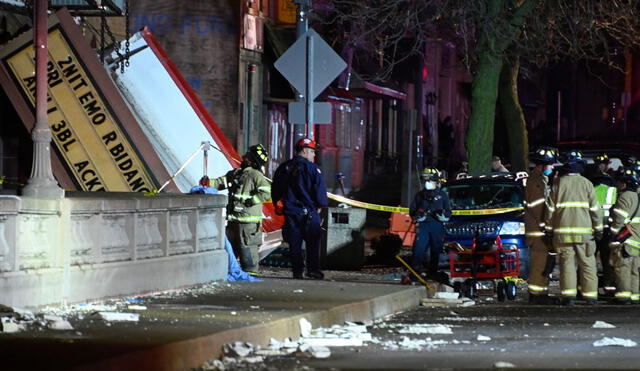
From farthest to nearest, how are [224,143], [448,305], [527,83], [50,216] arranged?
[527,83]
[224,143]
[448,305]
[50,216]

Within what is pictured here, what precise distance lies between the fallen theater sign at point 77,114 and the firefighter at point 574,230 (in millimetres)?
8732

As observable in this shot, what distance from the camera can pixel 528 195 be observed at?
60.1 ft

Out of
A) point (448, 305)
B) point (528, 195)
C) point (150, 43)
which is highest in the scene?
A: point (150, 43)

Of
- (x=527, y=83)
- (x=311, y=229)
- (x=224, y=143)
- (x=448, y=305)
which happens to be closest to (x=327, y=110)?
(x=311, y=229)

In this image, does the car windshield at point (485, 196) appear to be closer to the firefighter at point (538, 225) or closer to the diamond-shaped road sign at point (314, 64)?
the firefighter at point (538, 225)

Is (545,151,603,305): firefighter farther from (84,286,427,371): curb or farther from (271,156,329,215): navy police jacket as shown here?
(271,156,329,215): navy police jacket

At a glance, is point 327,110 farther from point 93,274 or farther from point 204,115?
point 204,115

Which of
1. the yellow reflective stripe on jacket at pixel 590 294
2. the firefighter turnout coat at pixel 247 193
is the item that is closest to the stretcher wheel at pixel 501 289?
the yellow reflective stripe on jacket at pixel 590 294

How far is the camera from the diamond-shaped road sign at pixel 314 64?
61.2ft

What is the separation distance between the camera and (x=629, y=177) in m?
18.5

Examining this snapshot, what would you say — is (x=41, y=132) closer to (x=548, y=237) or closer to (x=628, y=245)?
(x=548, y=237)

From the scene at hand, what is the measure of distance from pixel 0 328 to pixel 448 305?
7.55 meters

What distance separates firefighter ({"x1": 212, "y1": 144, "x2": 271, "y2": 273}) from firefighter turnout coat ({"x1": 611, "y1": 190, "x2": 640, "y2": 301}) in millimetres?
4434

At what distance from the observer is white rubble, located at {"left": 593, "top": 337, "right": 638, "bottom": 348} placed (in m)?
12.5
